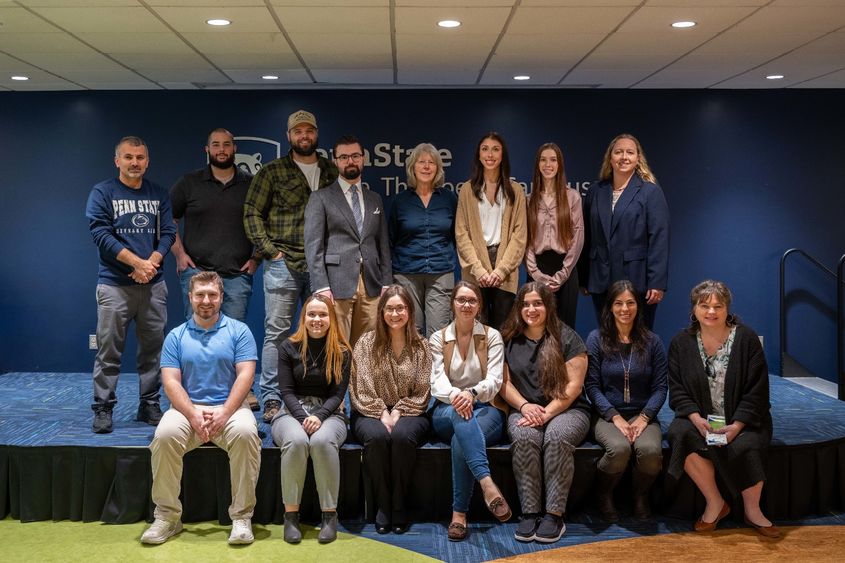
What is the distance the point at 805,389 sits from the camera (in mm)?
6176

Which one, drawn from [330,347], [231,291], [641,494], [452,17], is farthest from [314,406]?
[452,17]

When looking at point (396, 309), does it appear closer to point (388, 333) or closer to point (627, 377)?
point (388, 333)

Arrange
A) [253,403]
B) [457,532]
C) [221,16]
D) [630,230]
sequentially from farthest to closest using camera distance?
[253,403] < [630,230] < [221,16] < [457,532]

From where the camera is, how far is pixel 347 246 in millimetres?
4754

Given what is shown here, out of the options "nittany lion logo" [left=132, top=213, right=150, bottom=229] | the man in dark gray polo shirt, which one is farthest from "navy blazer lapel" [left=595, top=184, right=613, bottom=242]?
"nittany lion logo" [left=132, top=213, right=150, bottom=229]

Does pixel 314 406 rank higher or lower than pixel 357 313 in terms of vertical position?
lower

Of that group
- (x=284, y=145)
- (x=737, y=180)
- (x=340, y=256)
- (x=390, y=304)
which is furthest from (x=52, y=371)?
(x=737, y=180)

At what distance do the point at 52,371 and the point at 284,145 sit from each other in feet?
8.66

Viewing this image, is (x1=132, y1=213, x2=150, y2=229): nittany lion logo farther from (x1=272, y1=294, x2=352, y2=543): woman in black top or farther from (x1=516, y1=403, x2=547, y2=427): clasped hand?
(x1=516, y1=403, x2=547, y2=427): clasped hand

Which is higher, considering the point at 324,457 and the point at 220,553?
the point at 324,457

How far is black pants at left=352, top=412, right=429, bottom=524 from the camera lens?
4.15 metres

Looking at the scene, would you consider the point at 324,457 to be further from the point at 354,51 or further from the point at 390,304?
the point at 354,51

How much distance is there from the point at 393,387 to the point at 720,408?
163 centimetres

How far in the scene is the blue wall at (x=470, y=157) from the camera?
6.87 metres
